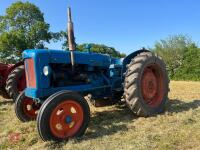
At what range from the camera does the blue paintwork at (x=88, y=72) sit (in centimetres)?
606

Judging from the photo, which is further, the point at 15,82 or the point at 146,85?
the point at 15,82

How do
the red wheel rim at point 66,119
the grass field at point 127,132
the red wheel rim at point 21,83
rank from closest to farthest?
the grass field at point 127,132
the red wheel rim at point 66,119
the red wheel rim at point 21,83

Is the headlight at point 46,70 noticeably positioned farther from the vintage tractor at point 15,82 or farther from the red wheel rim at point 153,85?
the vintage tractor at point 15,82

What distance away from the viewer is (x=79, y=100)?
5.65 meters

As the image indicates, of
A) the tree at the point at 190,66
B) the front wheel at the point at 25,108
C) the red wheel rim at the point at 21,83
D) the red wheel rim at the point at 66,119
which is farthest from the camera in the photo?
the tree at the point at 190,66

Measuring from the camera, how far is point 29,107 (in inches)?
282

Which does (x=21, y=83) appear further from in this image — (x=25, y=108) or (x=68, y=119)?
(x=68, y=119)

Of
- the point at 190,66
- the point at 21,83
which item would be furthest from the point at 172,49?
the point at 21,83

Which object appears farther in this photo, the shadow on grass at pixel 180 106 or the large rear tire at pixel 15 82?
the large rear tire at pixel 15 82

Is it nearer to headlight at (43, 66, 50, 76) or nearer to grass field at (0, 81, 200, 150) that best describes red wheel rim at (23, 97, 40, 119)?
grass field at (0, 81, 200, 150)

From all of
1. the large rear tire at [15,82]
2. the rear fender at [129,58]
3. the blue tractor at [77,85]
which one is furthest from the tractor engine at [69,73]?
the large rear tire at [15,82]

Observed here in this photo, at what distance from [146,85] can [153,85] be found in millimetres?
251

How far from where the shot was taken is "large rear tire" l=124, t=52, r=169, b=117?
21.7 feet

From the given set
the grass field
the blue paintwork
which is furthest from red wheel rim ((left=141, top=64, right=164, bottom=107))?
the blue paintwork
